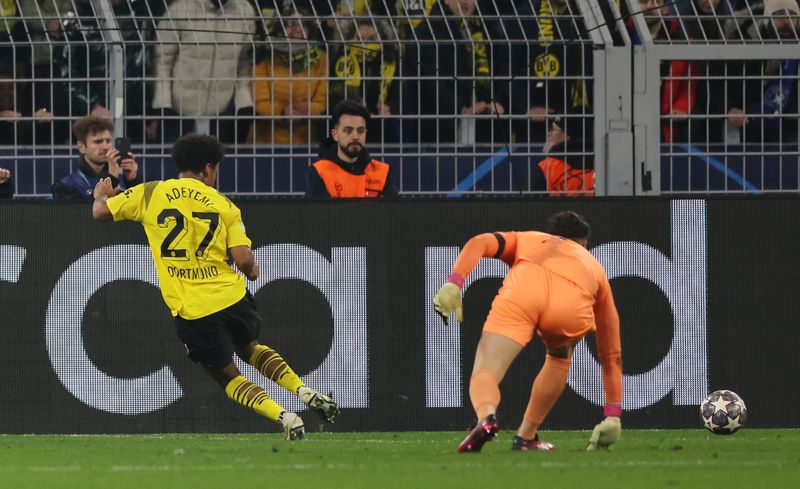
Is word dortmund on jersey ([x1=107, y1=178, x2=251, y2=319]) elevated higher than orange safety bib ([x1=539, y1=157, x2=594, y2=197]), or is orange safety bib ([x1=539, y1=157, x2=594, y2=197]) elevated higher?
orange safety bib ([x1=539, y1=157, x2=594, y2=197])

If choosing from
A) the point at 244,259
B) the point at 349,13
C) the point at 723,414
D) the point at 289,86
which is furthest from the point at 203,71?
the point at 723,414

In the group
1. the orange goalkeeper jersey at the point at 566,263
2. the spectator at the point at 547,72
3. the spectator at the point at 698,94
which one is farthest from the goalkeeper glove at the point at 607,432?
the spectator at the point at 698,94

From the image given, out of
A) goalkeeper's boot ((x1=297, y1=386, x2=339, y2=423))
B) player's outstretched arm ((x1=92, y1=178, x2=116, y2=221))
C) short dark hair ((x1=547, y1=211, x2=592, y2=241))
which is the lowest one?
goalkeeper's boot ((x1=297, y1=386, x2=339, y2=423))

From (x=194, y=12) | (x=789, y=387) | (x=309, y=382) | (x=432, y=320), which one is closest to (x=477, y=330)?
(x=432, y=320)

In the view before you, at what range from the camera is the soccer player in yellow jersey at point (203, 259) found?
9.85 meters

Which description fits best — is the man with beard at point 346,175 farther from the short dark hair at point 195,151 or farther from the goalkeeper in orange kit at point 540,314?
the goalkeeper in orange kit at point 540,314

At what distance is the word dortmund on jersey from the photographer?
32.3 feet

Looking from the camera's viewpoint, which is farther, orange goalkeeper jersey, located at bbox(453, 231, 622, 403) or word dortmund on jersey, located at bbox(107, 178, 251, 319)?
word dortmund on jersey, located at bbox(107, 178, 251, 319)

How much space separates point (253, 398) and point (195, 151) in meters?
1.39

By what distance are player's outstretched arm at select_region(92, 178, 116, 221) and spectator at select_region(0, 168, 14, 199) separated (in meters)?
1.18

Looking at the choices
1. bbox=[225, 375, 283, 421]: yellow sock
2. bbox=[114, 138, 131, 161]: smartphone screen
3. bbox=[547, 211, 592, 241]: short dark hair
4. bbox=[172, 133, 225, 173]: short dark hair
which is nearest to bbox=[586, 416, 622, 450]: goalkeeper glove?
bbox=[547, 211, 592, 241]: short dark hair

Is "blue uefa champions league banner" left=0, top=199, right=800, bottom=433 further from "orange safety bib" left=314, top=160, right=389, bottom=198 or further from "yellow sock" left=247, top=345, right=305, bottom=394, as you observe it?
"yellow sock" left=247, top=345, right=305, bottom=394

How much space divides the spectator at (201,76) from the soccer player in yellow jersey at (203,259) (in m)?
1.75

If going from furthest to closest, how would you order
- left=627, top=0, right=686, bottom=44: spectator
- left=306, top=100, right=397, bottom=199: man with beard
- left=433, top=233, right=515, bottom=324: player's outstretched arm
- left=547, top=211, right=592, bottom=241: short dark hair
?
left=627, top=0, right=686, bottom=44: spectator < left=306, top=100, right=397, bottom=199: man with beard < left=547, top=211, right=592, bottom=241: short dark hair < left=433, top=233, right=515, bottom=324: player's outstretched arm
